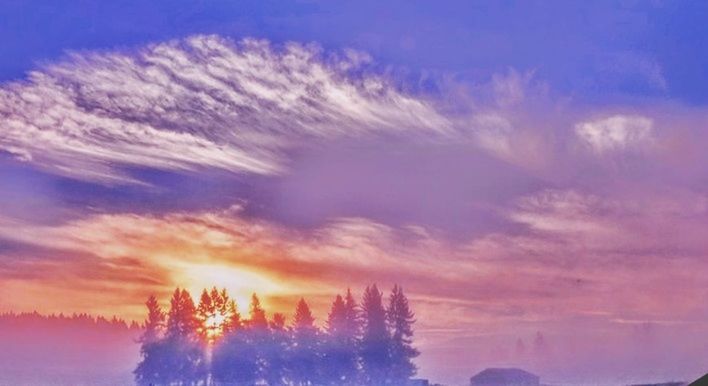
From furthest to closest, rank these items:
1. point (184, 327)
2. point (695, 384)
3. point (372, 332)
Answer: point (372, 332)
point (184, 327)
point (695, 384)

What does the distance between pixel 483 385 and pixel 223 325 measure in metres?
19.7

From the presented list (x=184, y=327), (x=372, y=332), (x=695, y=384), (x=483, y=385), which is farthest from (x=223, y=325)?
(x=695, y=384)

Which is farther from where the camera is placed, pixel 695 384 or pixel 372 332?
pixel 372 332

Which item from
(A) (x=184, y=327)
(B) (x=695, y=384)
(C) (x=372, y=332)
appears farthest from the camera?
(C) (x=372, y=332)

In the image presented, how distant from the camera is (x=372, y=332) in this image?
84.2 meters

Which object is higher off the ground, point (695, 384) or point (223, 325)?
point (223, 325)

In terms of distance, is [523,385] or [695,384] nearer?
[695,384]

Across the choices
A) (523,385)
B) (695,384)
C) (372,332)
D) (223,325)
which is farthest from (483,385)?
(695,384)

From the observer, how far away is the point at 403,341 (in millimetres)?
85625

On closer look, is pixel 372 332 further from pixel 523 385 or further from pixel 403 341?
pixel 523 385

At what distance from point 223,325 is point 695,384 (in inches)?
2993

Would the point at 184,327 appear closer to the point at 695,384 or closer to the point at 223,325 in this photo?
the point at 223,325

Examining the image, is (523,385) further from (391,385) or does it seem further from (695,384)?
(695,384)

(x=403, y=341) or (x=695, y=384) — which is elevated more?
(x=403, y=341)
